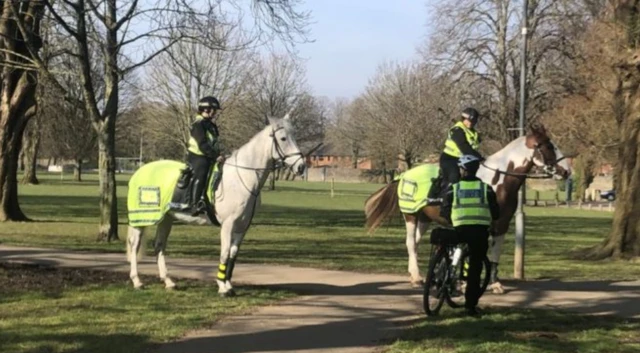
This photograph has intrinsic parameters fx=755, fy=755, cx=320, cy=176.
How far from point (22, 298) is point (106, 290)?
1227mm

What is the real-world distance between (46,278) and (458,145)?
A: 6778 mm

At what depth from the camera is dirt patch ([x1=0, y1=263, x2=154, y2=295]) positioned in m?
11.1

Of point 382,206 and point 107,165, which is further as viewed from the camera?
point 107,165

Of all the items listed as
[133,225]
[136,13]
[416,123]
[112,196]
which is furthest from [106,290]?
[416,123]

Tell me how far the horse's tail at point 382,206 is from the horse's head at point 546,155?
2.42 metres

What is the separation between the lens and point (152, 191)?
1121 centimetres

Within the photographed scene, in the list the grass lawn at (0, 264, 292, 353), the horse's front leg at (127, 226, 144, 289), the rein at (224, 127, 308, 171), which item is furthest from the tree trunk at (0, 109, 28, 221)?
the rein at (224, 127, 308, 171)

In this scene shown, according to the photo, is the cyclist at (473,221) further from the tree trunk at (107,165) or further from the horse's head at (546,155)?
the tree trunk at (107,165)

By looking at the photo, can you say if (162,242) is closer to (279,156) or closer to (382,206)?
(279,156)

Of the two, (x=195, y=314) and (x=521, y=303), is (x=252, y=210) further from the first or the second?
(x=521, y=303)

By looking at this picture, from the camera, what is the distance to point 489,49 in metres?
51.3

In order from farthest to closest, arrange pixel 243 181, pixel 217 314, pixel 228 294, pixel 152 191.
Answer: pixel 152 191 < pixel 228 294 < pixel 243 181 < pixel 217 314

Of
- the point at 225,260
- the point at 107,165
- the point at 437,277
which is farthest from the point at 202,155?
the point at 107,165

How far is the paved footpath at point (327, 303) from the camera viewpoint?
8.02 meters
